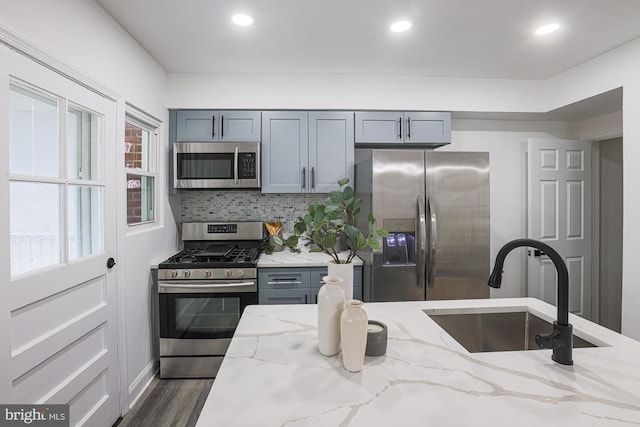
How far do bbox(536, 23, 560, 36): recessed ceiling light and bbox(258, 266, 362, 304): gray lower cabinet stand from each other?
7.32 ft

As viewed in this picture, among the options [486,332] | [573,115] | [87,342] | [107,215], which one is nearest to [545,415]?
[486,332]

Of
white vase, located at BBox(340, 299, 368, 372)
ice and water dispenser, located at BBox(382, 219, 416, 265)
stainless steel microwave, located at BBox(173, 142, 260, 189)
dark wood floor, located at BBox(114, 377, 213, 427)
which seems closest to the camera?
Answer: white vase, located at BBox(340, 299, 368, 372)

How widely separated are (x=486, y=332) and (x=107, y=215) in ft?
6.97

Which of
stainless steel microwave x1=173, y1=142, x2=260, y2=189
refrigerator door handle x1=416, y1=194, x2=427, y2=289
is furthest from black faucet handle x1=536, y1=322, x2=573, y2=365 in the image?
stainless steel microwave x1=173, y1=142, x2=260, y2=189

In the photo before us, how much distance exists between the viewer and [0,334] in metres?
1.23

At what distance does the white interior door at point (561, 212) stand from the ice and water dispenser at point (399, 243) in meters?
1.36

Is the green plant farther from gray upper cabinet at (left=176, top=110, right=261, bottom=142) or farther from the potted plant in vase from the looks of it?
gray upper cabinet at (left=176, top=110, right=261, bottom=142)

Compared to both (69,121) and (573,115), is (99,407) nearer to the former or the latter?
(69,121)

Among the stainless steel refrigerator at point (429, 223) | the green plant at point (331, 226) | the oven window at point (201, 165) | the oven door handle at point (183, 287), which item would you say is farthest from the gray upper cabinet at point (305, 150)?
the green plant at point (331, 226)

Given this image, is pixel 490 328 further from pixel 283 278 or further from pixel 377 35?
pixel 377 35

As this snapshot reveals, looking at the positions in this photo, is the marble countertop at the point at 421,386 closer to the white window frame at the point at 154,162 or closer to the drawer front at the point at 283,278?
the drawer front at the point at 283,278

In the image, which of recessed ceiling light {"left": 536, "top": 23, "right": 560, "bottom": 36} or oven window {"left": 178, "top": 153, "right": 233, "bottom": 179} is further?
oven window {"left": 178, "top": 153, "right": 233, "bottom": 179}

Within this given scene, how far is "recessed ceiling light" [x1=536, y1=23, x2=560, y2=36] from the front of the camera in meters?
2.09

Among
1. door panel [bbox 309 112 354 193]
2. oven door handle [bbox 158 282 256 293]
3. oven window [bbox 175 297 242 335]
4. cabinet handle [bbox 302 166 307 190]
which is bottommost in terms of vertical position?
oven window [bbox 175 297 242 335]
